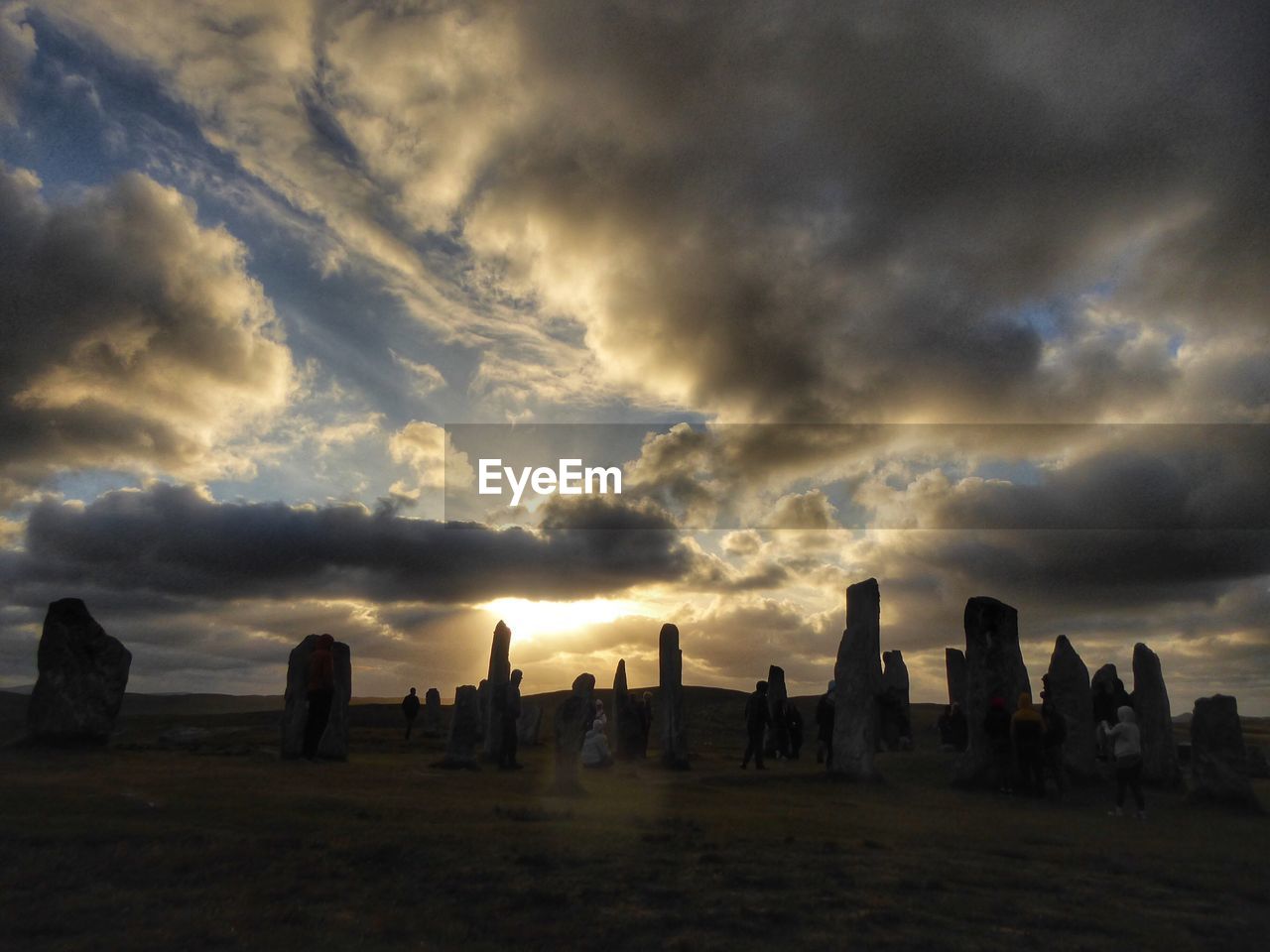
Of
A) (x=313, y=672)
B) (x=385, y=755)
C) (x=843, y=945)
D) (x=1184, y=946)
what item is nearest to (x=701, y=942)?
(x=843, y=945)

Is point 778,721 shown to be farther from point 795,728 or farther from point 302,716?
point 302,716

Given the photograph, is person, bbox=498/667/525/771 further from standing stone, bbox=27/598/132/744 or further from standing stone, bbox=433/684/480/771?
standing stone, bbox=27/598/132/744

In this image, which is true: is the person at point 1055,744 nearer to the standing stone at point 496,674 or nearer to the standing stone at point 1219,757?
the standing stone at point 1219,757

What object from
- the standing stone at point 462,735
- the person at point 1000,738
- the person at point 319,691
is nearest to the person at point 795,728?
the person at point 1000,738

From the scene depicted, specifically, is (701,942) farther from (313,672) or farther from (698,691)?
(698,691)

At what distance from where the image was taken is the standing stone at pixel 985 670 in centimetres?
1930

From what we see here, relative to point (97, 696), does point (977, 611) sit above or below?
above

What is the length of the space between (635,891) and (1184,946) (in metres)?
4.29

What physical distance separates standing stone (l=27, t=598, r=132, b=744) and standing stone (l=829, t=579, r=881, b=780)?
15842 mm

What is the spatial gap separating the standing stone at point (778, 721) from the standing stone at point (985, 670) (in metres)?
7.81

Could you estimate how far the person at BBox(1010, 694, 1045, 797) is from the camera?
1778 centimetres

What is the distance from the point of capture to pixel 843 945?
22.1ft

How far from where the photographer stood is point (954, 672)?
31.4 m

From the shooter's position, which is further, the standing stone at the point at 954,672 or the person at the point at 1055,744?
the standing stone at the point at 954,672
